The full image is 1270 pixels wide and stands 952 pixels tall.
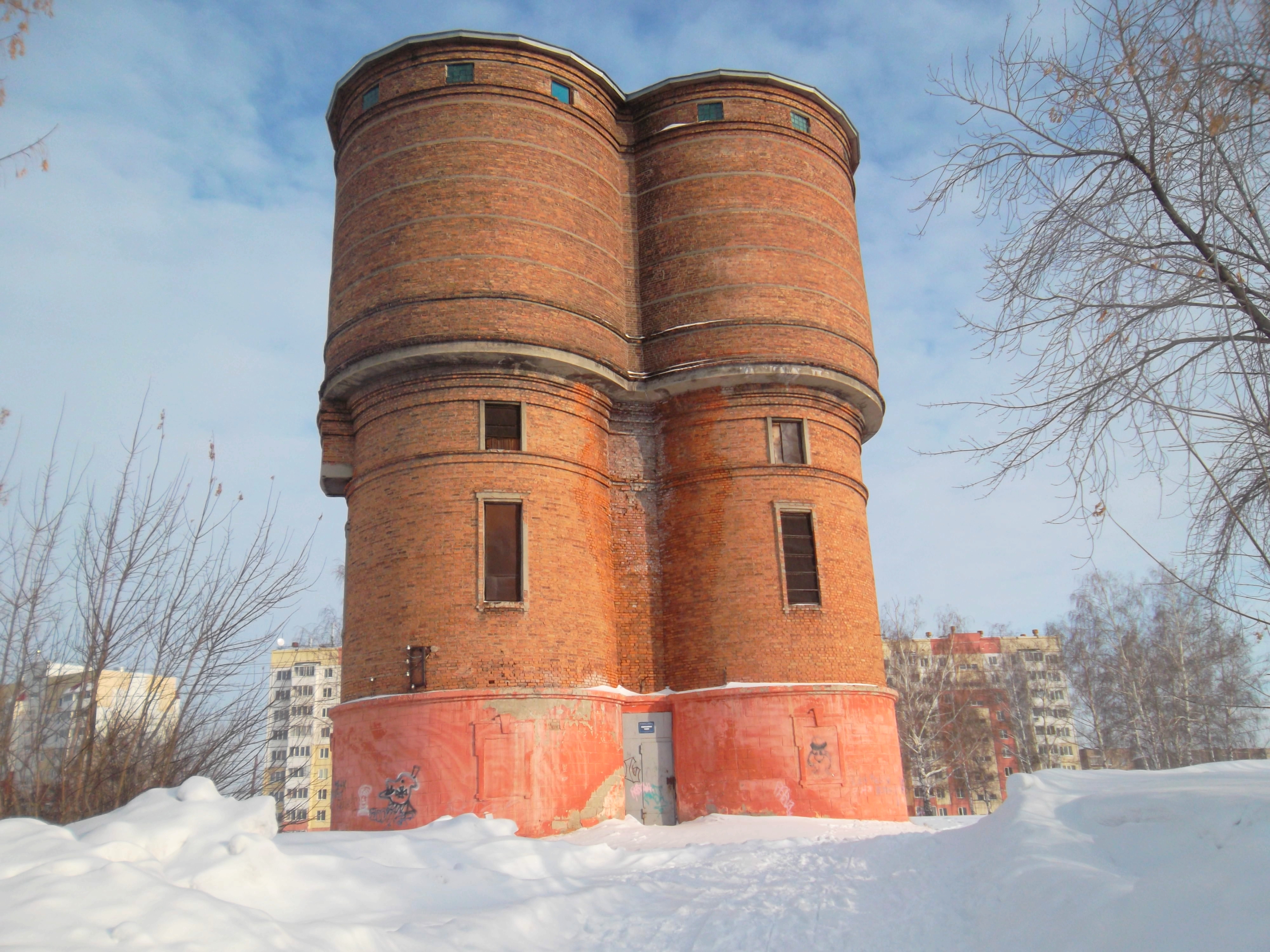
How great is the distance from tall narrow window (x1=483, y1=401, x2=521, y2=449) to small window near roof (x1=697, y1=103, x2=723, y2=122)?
25.3 feet

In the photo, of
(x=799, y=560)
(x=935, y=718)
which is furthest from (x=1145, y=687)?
(x=799, y=560)

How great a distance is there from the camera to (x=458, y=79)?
17781mm

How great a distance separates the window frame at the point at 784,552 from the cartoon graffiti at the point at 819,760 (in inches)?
91.0

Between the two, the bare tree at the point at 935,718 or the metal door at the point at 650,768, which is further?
the bare tree at the point at 935,718

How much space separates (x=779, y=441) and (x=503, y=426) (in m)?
5.25

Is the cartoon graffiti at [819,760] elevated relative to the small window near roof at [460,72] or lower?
lower

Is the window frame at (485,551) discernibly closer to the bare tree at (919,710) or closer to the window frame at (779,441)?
the window frame at (779,441)

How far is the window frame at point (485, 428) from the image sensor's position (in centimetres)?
1609

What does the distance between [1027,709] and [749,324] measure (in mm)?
32077

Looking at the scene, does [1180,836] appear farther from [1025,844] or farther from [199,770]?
[199,770]

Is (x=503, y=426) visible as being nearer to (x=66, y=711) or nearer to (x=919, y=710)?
(x=66, y=711)

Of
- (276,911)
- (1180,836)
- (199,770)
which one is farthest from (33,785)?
(1180,836)

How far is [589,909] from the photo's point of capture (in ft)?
26.7

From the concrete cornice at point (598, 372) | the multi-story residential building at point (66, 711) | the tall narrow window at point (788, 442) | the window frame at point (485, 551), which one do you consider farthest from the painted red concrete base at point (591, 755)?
the multi-story residential building at point (66, 711)
